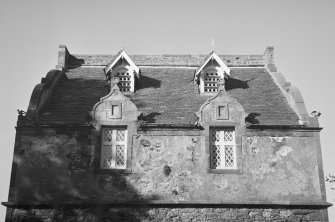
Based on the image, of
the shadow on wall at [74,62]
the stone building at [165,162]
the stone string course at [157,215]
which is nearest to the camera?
the stone string course at [157,215]

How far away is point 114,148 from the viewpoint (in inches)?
714

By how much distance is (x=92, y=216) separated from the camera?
55.4 feet

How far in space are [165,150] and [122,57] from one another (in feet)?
19.7

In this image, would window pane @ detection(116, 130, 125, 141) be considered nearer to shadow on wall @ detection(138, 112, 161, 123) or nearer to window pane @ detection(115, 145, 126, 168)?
window pane @ detection(115, 145, 126, 168)

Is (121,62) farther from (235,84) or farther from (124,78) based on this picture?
(235,84)

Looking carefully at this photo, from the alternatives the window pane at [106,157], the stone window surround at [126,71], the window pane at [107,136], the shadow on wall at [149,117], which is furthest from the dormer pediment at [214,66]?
the window pane at [106,157]

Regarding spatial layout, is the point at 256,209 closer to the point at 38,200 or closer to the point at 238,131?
the point at 238,131

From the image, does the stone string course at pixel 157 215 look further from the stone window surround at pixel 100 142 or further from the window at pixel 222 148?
the window at pixel 222 148

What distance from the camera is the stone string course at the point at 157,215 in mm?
16875

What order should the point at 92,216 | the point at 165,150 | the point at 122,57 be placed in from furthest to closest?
1. the point at 122,57
2. the point at 165,150
3. the point at 92,216

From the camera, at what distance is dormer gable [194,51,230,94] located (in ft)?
70.3

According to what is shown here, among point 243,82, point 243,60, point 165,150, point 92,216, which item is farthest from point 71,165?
point 243,60

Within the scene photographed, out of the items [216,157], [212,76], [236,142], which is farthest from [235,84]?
[216,157]

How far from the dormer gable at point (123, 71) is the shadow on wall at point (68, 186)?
4371 millimetres
